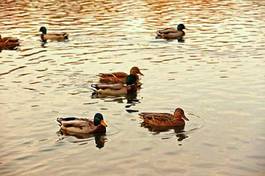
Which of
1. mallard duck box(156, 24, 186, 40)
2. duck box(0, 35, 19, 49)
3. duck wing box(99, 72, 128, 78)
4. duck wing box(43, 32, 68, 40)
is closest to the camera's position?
duck wing box(99, 72, 128, 78)

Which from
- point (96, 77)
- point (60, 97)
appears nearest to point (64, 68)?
point (96, 77)

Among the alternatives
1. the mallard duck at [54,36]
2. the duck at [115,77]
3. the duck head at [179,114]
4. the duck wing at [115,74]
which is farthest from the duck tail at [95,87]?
the mallard duck at [54,36]

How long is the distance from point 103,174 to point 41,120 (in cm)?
621

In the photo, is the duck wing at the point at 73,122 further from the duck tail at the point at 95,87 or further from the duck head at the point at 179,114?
the duck tail at the point at 95,87

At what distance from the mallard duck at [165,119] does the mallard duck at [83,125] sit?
1739 mm

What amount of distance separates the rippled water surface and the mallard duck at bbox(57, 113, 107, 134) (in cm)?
34

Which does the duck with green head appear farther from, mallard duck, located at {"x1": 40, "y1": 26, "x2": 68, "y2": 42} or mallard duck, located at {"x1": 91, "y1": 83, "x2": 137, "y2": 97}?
mallard duck, located at {"x1": 40, "y1": 26, "x2": 68, "y2": 42}

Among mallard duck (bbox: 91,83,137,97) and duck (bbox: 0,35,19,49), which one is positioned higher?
duck (bbox: 0,35,19,49)

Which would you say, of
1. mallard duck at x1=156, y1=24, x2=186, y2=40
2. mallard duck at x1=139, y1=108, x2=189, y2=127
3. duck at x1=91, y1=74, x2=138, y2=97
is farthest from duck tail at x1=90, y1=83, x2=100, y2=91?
mallard duck at x1=156, y1=24, x2=186, y2=40

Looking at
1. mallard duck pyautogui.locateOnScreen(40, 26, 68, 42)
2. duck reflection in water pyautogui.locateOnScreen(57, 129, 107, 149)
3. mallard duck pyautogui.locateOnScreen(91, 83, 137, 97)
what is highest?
mallard duck pyautogui.locateOnScreen(40, 26, 68, 42)

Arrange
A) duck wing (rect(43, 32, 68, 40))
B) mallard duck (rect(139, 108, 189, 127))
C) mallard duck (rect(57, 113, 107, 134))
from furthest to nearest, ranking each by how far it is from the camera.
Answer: duck wing (rect(43, 32, 68, 40)) < mallard duck (rect(139, 108, 189, 127)) < mallard duck (rect(57, 113, 107, 134))

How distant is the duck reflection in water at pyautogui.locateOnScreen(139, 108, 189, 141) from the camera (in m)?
23.3


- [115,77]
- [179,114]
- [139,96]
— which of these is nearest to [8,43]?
[115,77]

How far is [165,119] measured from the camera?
23.5 metres
